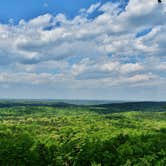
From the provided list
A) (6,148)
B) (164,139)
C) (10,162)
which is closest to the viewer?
(10,162)

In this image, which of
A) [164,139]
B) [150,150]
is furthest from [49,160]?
[164,139]

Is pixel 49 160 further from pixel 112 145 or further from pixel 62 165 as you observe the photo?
pixel 112 145

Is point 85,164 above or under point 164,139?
under

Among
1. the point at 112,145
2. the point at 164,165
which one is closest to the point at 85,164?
the point at 112,145

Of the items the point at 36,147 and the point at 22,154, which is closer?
the point at 22,154

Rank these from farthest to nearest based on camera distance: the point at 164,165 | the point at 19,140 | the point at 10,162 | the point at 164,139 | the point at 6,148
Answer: the point at 164,139 → the point at 19,140 → the point at 6,148 → the point at 10,162 → the point at 164,165

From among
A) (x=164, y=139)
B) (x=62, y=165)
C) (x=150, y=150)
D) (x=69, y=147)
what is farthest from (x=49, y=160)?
(x=164, y=139)

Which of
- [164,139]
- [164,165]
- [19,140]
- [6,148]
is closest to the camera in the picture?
[164,165]

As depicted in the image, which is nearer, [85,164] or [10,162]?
[10,162]

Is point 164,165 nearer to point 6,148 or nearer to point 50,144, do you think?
point 50,144
